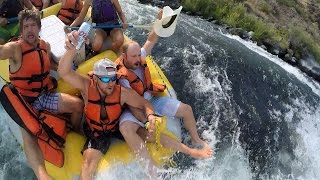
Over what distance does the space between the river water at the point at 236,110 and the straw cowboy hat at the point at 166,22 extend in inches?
50.0

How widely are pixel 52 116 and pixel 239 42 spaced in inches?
233

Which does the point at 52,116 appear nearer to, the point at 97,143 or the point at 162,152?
the point at 97,143

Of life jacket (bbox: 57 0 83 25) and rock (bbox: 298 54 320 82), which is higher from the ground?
life jacket (bbox: 57 0 83 25)

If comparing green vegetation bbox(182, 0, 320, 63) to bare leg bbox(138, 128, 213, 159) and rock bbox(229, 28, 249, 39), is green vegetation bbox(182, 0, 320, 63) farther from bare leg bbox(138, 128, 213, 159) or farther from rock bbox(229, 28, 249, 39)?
bare leg bbox(138, 128, 213, 159)

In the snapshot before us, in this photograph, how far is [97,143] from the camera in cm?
415

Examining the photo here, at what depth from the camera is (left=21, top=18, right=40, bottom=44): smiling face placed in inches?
154

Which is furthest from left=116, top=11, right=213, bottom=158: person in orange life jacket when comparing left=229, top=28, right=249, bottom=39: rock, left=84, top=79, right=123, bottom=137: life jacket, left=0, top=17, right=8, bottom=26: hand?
left=229, top=28, right=249, bottom=39: rock

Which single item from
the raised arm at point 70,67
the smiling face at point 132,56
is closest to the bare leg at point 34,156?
the raised arm at point 70,67

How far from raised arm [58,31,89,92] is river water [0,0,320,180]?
90cm

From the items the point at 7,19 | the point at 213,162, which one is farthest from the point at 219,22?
the point at 7,19

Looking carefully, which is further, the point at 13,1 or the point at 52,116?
the point at 13,1

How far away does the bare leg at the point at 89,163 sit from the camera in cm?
395

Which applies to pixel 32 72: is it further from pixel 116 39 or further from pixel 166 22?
pixel 166 22

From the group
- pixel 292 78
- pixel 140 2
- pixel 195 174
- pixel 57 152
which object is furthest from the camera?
pixel 140 2
